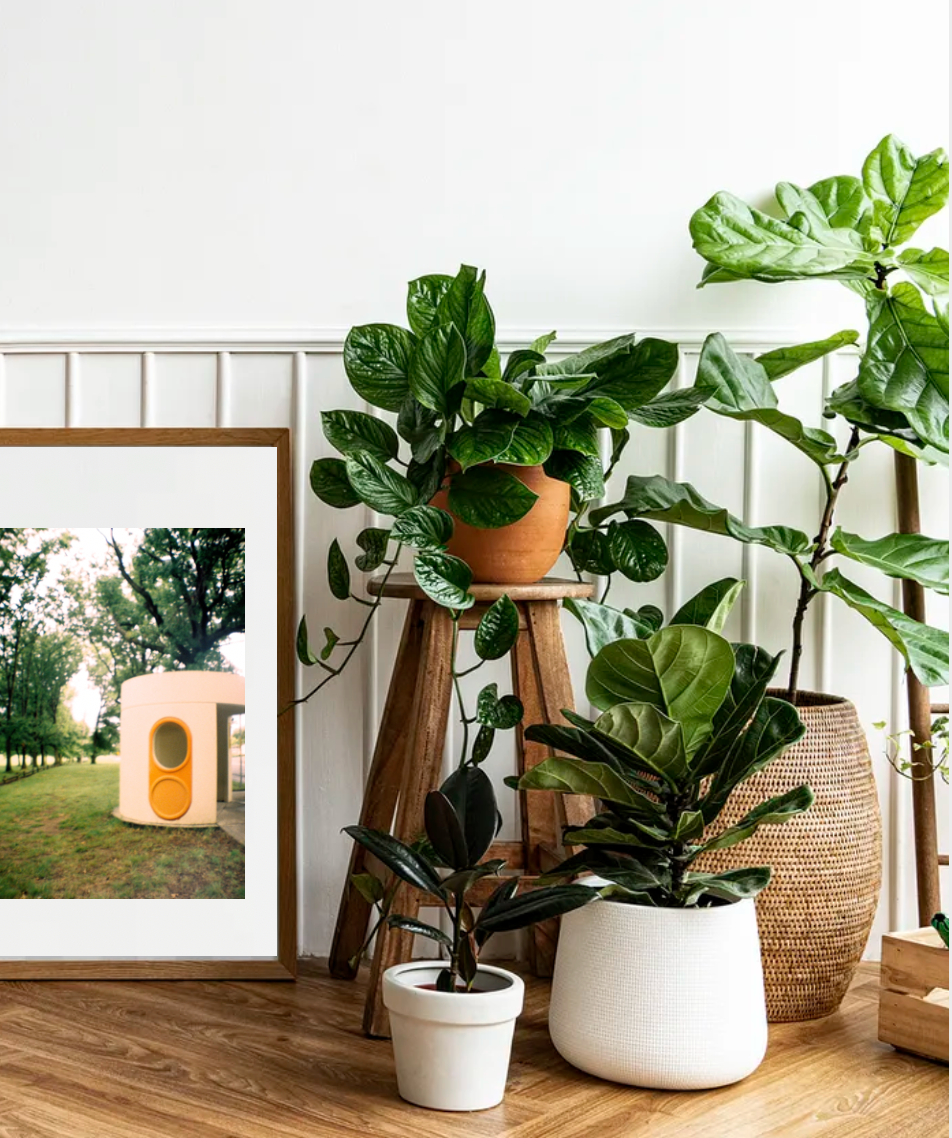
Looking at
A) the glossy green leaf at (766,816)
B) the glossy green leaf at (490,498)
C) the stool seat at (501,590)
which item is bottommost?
the glossy green leaf at (766,816)

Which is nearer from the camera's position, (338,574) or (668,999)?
(668,999)

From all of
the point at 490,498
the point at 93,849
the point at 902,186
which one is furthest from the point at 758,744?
the point at 93,849

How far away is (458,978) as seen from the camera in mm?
1336

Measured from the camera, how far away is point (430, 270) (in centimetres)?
175

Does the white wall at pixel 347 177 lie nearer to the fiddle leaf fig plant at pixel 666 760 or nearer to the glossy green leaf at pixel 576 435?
the glossy green leaf at pixel 576 435

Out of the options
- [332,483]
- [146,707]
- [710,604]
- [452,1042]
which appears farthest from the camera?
[146,707]

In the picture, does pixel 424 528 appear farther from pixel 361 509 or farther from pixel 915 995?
pixel 915 995

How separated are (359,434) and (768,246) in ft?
1.92

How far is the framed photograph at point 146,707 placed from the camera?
1607 mm

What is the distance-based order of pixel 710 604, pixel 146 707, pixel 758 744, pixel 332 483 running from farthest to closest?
pixel 146 707 → pixel 332 483 → pixel 710 604 → pixel 758 744

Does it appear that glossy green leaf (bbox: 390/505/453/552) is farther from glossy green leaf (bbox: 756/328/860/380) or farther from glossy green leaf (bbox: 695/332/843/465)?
glossy green leaf (bbox: 756/328/860/380)

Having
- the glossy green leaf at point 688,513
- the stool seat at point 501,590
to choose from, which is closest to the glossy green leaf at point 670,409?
the glossy green leaf at point 688,513

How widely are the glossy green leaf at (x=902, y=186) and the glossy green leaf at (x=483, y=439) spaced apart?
0.66 meters

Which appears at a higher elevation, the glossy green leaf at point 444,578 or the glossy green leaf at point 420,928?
the glossy green leaf at point 444,578
